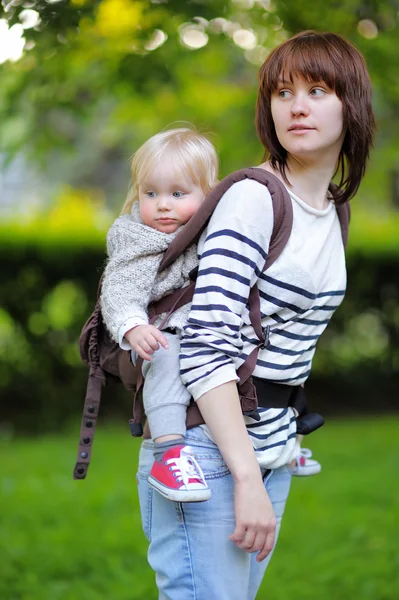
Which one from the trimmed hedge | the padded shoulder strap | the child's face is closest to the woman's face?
the padded shoulder strap

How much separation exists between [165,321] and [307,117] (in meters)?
0.56

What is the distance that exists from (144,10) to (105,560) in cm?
263

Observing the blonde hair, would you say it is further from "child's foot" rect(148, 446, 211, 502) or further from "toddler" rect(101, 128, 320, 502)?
"child's foot" rect(148, 446, 211, 502)

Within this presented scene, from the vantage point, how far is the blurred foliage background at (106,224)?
390 centimetres

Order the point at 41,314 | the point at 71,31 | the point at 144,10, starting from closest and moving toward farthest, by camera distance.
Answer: the point at 71,31 < the point at 144,10 < the point at 41,314

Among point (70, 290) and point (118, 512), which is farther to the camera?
point (70, 290)

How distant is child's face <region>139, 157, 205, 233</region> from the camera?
6.57 feet

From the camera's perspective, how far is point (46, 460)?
6.62 meters

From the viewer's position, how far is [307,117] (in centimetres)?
191

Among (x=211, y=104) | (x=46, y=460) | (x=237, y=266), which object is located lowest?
(x=46, y=460)

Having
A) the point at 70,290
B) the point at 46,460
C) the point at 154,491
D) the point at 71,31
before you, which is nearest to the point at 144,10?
the point at 71,31

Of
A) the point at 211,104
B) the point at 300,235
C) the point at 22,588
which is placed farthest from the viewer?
the point at 211,104

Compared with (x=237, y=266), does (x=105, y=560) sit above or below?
below

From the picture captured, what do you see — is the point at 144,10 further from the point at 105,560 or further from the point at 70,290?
the point at 70,290
